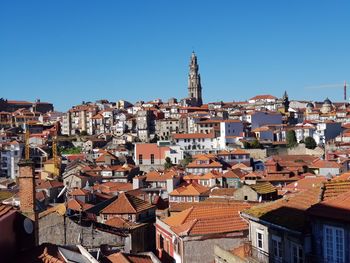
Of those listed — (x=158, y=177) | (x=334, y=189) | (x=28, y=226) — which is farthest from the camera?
(x=158, y=177)

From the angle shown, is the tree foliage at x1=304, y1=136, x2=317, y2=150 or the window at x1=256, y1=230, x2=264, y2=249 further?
the tree foliage at x1=304, y1=136, x2=317, y2=150

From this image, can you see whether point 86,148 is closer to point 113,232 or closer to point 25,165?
point 113,232

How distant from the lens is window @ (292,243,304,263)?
11.9 metres

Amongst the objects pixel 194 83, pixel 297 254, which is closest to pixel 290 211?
pixel 297 254

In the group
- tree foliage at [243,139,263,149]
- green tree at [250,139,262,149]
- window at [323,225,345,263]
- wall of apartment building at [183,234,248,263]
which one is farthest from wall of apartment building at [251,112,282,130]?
window at [323,225,345,263]

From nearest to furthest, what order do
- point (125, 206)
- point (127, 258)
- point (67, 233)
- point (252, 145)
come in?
1. point (127, 258)
2. point (67, 233)
3. point (125, 206)
4. point (252, 145)

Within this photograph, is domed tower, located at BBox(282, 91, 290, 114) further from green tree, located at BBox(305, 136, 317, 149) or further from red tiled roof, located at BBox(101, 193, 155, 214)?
red tiled roof, located at BBox(101, 193, 155, 214)

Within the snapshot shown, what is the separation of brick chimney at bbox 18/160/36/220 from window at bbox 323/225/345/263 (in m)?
6.73

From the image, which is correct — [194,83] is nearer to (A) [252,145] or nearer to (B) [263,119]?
(B) [263,119]

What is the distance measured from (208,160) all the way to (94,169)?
624 inches

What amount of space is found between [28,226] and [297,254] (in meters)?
6.09

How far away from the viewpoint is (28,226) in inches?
464

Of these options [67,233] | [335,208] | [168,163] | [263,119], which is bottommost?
[67,233]

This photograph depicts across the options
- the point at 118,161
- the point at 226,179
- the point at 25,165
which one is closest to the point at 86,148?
the point at 118,161
